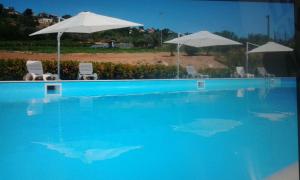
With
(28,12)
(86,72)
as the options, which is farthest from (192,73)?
(28,12)

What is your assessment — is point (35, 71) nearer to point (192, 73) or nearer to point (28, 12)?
point (28, 12)

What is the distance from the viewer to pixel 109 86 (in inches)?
313

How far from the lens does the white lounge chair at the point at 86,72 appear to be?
788 cm

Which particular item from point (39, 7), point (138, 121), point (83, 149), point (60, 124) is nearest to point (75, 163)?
point (83, 149)

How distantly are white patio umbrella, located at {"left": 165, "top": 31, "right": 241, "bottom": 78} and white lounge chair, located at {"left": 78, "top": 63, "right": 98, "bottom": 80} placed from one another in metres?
1.97

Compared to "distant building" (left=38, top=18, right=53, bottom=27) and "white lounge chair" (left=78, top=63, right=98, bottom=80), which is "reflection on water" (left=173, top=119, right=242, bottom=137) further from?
"distant building" (left=38, top=18, right=53, bottom=27)

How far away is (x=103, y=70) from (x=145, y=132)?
3.64 metres

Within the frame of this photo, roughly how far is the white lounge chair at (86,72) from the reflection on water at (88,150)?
12.2 feet

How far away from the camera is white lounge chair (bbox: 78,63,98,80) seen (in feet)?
25.9

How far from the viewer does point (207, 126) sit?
5.12 metres

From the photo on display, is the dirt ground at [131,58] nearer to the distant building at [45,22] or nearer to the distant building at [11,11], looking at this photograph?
the distant building at [45,22]

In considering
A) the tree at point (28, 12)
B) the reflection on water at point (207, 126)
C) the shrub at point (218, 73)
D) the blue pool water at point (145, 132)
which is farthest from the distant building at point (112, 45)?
the reflection on water at point (207, 126)

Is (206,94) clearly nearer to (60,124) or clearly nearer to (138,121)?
(138,121)

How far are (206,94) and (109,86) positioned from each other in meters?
2.22
